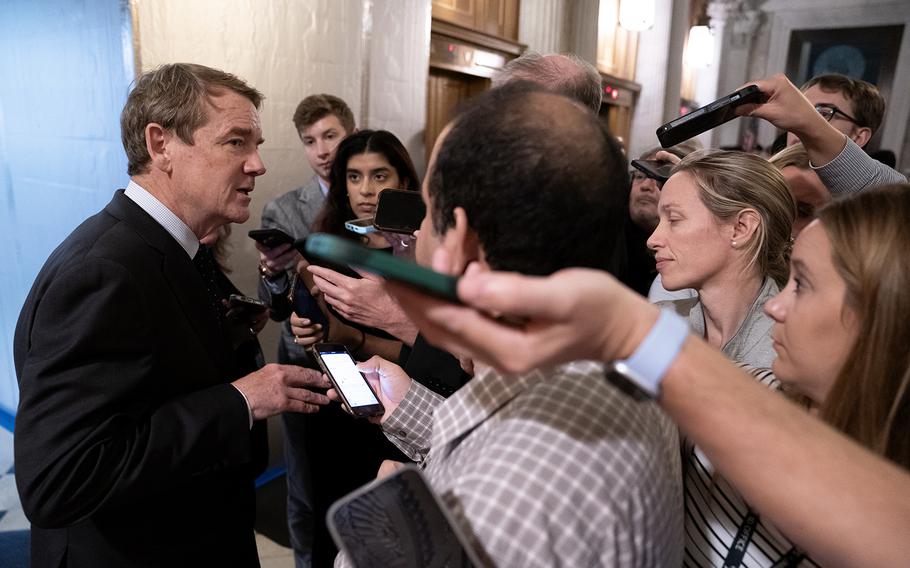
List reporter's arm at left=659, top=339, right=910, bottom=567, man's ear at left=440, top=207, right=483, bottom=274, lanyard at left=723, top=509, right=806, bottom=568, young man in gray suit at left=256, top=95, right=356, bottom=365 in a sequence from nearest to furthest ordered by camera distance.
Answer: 1. reporter's arm at left=659, top=339, right=910, bottom=567
2. man's ear at left=440, top=207, right=483, bottom=274
3. lanyard at left=723, top=509, right=806, bottom=568
4. young man in gray suit at left=256, top=95, right=356, bottom=365

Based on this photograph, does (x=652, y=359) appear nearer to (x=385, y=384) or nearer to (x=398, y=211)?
(x=385, y=384)

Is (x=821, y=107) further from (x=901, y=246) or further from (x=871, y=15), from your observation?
(x=871, y=15)

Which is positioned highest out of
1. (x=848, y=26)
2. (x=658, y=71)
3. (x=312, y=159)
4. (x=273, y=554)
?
(x=848, y=26)

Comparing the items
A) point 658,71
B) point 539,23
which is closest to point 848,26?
point 658,71

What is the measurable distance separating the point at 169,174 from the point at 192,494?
795mm

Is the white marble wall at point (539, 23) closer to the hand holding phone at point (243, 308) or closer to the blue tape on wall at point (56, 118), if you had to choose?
the blue tape on wall at point (56, 118)

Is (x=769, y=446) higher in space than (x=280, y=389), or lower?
higher

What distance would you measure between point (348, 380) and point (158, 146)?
77 cm

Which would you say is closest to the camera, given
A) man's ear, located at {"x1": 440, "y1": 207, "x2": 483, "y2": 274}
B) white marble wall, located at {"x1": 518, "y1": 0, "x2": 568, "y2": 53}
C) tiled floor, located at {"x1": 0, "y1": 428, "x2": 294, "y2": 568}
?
man's ear, located at {"x1": 440, "y1": 207, "x2": 483, "y2": 274}

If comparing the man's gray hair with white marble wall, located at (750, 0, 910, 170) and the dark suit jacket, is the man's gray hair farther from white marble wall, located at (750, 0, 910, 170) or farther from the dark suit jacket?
white marble wall, located at (750, 0, 910, 170)

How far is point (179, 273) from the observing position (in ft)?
4.45

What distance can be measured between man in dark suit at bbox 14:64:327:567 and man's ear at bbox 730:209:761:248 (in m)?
1.24

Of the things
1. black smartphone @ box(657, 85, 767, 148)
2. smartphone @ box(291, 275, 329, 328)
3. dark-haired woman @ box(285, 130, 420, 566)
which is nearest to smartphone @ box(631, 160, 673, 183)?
black smartphone @ box(657, 85, 767, 148)

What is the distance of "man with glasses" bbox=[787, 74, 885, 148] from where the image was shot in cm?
233
